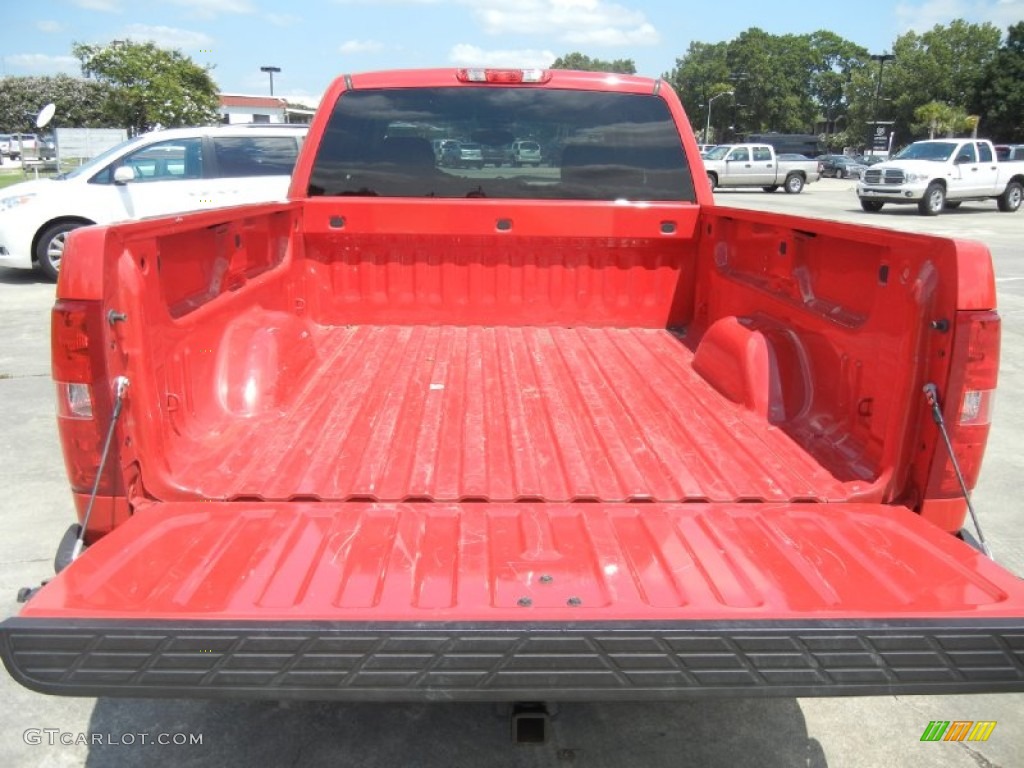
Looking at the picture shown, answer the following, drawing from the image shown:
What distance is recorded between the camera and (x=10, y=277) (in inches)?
474

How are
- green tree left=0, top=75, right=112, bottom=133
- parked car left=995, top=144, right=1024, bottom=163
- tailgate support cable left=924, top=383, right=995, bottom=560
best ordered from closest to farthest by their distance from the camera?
1. tailgate support cable left=924, top=383, right=995, bottom=560
2. parked car left=995, top=144, right=1024, bottom=163
3. green tree left=0, top=75, right=112, bottom=133

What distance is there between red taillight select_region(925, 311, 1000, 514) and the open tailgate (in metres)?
0.27

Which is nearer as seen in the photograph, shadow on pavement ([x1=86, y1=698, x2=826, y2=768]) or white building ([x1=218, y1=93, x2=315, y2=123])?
shadow on pavement ([x1=86, y1=698, x2=826, y2=768])

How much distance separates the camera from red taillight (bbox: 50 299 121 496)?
83.4 inches

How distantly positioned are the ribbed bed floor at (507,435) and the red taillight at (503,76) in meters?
1.40

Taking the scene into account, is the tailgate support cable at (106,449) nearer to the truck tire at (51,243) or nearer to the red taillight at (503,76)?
the red taillight at (503,76)

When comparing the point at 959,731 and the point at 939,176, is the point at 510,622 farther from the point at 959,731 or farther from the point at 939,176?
the point at 939,176

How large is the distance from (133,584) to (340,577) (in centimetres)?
48

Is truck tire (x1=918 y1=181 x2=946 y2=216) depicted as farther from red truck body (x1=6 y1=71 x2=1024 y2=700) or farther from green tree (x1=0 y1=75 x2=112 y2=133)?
green tree (x1=0 y1=75 x2=112 y2=133)

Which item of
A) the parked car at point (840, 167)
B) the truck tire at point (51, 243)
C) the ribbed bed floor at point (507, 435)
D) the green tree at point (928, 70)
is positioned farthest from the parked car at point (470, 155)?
the green tree at point (928, 70)

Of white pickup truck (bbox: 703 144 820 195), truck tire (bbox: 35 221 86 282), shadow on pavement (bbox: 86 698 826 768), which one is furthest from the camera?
white pickup truck (bbox: 703 144 820 195)

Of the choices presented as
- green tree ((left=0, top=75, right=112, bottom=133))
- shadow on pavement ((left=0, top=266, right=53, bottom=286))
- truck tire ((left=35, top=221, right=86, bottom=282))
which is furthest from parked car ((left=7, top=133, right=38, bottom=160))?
truck tire ((left=35, top=221, right=86, bottom=282))

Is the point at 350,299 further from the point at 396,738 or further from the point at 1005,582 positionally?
the point at 1005,582

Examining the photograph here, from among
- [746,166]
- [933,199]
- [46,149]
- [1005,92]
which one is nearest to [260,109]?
[46,149]
